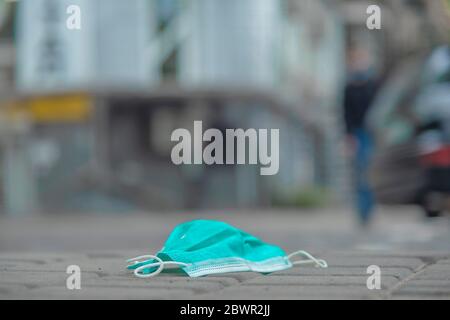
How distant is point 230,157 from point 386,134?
14.5 ft

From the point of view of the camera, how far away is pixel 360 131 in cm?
1080

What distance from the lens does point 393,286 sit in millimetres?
4723

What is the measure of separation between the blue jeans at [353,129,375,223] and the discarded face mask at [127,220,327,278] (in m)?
4.93

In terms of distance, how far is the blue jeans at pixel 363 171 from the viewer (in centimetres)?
1070

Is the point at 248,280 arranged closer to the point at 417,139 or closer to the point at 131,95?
the point at 417,139

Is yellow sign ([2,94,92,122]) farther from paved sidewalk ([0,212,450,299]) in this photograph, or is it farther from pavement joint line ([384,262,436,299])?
pavement joint line ([384,262,436,299])

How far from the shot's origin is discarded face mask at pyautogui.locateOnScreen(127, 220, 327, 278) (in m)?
5.31

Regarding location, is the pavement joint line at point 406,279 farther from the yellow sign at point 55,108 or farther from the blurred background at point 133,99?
the yellow sign at point 55,108

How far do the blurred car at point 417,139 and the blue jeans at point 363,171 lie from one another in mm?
284

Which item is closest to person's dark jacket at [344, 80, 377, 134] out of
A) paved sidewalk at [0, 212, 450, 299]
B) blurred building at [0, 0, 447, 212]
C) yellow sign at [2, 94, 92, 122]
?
paved sidewalk at [0, 212, 450, 299]

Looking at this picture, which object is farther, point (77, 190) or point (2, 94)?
point (2, 94)

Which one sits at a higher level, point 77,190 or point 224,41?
point 224,41
